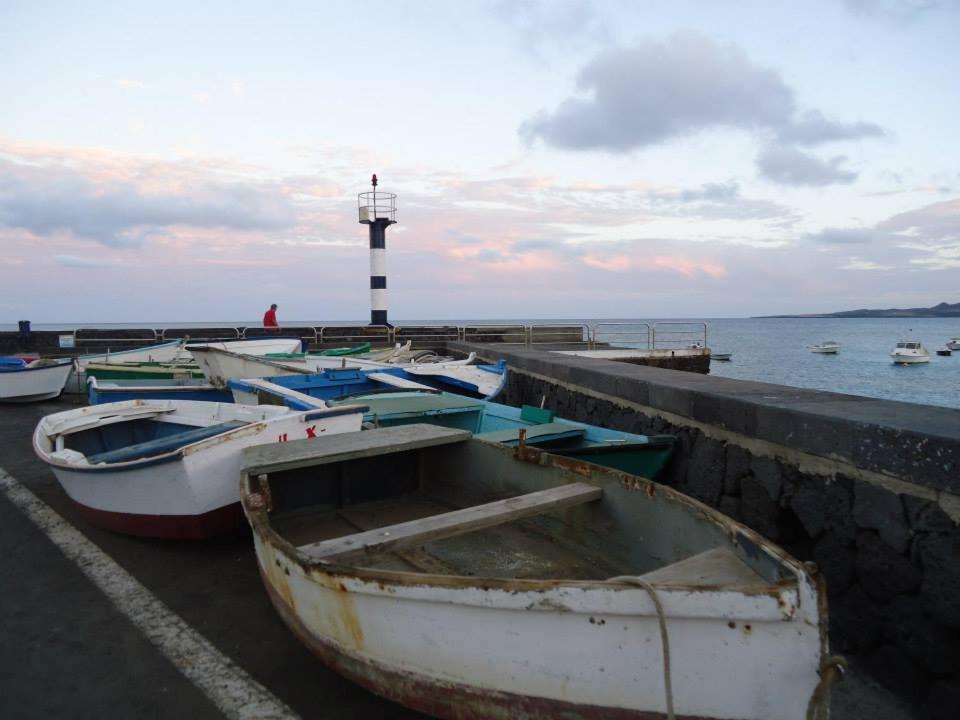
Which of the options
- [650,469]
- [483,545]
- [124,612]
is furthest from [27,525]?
[650,469]

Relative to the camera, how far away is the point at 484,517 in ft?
10.7

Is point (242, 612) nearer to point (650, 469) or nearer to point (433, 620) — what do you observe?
point (433, 620)

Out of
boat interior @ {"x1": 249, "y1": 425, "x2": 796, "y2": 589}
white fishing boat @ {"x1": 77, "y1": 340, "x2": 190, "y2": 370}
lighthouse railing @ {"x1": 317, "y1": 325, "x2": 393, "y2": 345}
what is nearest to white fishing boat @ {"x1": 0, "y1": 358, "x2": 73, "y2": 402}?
white fishing boat @ {"x1": 77, "y1": 340, "x2": 190, "y2": 370}

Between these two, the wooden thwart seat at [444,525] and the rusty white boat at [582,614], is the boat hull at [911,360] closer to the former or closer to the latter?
the rusty white boat at [582,614]

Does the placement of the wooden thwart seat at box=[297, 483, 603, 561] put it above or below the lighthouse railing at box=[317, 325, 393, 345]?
below

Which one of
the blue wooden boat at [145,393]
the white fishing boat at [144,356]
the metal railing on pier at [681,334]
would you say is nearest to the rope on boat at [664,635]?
the blue wooden boat at [145,393]

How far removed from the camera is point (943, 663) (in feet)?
9.28

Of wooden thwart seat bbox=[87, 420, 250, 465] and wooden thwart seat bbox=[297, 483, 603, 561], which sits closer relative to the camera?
wooden thwart seat bbox=[297, 483, 603, 561]

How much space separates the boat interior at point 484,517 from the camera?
282cm

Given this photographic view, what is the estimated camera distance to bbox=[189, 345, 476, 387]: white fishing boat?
10.8m

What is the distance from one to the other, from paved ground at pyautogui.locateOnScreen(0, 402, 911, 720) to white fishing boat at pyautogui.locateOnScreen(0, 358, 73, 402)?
8493 millimetres

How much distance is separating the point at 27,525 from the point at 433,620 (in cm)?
483

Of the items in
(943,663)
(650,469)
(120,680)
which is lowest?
(120,680)

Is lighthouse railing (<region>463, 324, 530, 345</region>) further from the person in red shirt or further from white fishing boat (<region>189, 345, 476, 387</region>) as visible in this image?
white fishing boat (<region>189, 345, 476, 387</region>)
